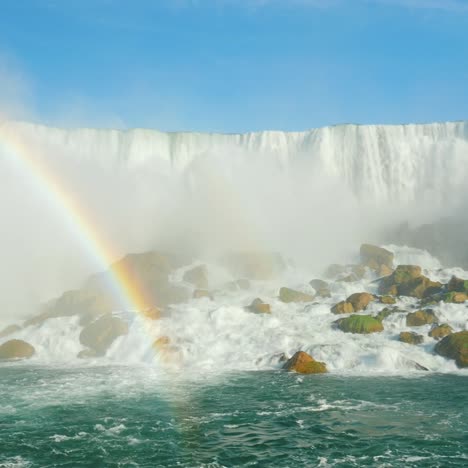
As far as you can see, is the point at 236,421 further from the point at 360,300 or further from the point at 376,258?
the point at 376,258

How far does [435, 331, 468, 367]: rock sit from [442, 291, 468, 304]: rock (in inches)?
209

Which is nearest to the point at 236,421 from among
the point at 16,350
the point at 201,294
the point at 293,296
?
the point at 16,350

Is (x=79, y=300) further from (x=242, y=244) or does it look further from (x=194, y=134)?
(x=194, y=134)

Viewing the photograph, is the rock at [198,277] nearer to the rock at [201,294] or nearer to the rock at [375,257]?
the rock at [201,294]

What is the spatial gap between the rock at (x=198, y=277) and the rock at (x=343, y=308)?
10.5m

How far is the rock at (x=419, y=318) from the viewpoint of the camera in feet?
86.8

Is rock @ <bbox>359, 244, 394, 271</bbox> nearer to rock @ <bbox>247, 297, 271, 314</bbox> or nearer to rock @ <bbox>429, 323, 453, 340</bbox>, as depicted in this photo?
rock @ <bbox>247, 297, 271, 314</bbox>

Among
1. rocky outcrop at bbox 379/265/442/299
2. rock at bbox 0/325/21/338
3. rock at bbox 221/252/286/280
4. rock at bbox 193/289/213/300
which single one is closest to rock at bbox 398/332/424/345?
rocky outcrop at bbox 379/265/442/299

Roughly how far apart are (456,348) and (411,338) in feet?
7.74

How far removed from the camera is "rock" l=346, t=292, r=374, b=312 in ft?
97.0

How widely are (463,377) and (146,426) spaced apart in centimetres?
1256

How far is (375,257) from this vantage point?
39.6 meters

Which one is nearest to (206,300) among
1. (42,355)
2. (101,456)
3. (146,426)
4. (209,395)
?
(42,355)

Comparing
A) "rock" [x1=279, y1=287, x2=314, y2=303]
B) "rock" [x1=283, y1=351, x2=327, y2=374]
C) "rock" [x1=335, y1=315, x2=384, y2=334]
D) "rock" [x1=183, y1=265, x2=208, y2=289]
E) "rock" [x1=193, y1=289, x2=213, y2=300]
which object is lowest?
"rock" [x1=283, y1=351, x2=327, y2=374]
